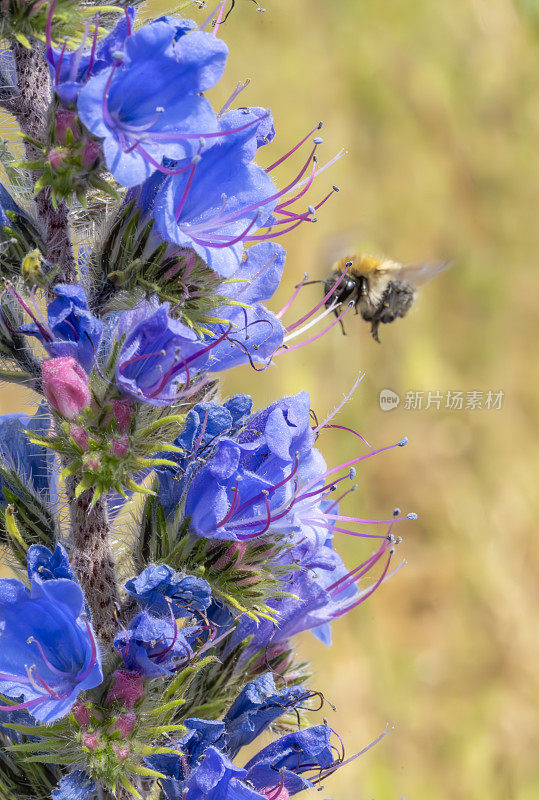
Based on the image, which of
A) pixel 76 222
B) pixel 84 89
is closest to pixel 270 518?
pixel 76 222

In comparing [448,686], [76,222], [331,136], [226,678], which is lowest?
[448,686]

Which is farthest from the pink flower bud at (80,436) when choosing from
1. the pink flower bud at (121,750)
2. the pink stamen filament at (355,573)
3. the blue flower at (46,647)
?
the pink stamen filament at (355,573)

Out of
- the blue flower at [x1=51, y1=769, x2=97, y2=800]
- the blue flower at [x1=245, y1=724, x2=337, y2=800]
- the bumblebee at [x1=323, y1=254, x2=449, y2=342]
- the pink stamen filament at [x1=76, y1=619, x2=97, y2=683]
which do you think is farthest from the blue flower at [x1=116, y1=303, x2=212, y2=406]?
the bumblebee at [x1=323, y1=254, x2=449, y2=342]

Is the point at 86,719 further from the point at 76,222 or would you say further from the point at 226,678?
the point at 76,222

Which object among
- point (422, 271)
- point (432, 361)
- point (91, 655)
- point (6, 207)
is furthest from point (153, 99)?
point (432, 361)

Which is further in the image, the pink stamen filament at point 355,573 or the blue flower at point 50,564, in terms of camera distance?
the pink stamen filament at point 355,573

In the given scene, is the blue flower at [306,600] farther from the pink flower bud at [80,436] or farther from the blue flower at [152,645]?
the pink flower bud at [80,436]

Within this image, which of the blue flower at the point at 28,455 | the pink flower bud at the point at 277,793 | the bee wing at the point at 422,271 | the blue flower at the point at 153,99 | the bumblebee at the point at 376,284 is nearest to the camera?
the blue flower at the point at 153,99
